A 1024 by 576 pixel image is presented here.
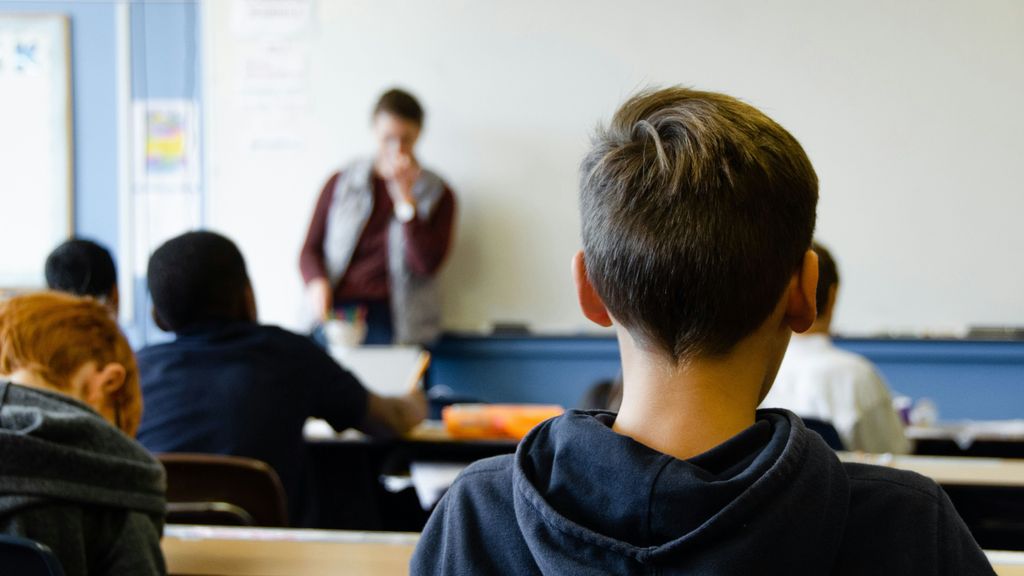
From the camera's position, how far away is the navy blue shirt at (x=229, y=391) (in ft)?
6.82

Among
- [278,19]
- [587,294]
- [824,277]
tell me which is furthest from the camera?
[278,19]

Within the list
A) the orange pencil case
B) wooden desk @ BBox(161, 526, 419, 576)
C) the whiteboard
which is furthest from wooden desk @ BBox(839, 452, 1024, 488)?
the whiteboard

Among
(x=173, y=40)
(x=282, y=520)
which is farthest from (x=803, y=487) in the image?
(x=173, y=40)

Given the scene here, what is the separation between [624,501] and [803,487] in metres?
0.12

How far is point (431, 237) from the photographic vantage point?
4.42 m

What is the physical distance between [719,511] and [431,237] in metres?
3.78

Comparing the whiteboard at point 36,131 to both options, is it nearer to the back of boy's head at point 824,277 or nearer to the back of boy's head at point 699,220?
the back of boy's head at point 824,277

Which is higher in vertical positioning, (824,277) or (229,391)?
(824,277)

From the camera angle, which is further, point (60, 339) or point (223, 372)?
point (223, 372)

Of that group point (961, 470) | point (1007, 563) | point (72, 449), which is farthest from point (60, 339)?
point (961, 470)

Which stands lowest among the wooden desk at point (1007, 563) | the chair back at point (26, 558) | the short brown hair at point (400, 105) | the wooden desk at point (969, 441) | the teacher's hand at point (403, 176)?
the wooden desk at point (969, 441)

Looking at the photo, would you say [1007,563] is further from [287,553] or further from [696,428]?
[287,553]

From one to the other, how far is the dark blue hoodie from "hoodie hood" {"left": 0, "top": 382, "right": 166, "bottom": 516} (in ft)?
2.08

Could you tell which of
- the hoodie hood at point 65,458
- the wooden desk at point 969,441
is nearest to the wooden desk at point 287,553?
the hoodie hood at point 65,458
